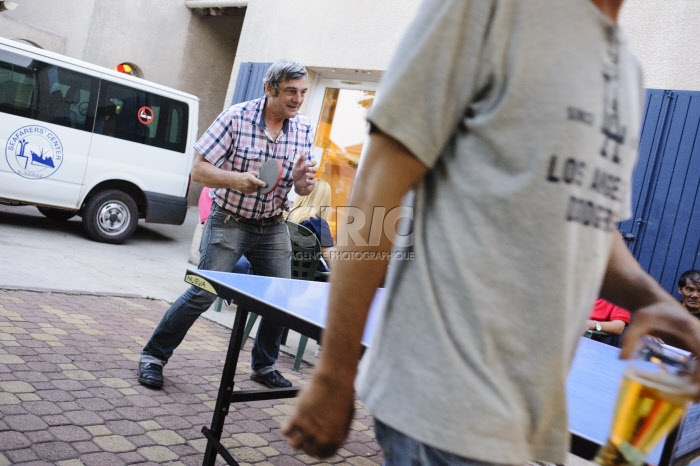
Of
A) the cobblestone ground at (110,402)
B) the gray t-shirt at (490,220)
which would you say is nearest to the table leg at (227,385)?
the cobblestone ground at (110,402)

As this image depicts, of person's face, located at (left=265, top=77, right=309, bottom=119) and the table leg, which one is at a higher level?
person's face, located at (left=265, top=77, right=309, bottom=119)

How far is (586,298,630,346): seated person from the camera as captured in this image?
5594 mm

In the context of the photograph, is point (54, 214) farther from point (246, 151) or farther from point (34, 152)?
point (246, 151)

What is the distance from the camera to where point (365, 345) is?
5.98ft

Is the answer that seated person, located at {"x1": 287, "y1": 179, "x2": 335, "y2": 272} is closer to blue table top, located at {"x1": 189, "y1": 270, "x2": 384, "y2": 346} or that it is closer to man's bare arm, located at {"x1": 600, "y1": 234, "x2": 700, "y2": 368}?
blue table top, located at {"x1": 189, "y1": 270, "x2": 384, "y2": 346}

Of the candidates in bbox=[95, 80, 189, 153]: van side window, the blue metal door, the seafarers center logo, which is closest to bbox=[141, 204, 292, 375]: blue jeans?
the blue metal door

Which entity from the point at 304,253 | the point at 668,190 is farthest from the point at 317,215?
the point at 668,190

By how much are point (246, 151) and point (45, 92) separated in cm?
580

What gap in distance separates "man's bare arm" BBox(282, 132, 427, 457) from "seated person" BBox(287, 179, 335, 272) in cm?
427

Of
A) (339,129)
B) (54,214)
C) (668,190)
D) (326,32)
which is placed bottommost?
(54,214)

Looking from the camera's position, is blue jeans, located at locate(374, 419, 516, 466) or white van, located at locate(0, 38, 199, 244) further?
white van, located at locate(0, 38, 199, 244)

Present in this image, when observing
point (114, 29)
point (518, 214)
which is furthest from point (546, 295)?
point (114, 29)

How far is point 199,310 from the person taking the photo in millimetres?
3988

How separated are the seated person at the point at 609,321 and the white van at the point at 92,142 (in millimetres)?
6556
